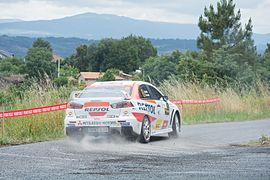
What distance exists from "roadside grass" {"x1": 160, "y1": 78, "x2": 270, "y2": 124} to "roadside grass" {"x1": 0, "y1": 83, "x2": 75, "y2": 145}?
233 inches

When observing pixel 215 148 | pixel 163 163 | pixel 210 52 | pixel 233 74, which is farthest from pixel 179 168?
pixel 210 52

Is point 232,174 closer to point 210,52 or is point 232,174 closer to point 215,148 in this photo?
point 215,148

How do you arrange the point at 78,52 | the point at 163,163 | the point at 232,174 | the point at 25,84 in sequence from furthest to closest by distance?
the point at 78,52 < the point at 25,84 < the point at 163,163 < the point at 232,174

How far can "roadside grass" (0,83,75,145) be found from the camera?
17156 mm

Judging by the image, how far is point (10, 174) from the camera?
1053 centimetres

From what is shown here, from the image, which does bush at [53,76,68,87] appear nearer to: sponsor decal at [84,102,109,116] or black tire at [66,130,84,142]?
black tire at [66,130,84,142]

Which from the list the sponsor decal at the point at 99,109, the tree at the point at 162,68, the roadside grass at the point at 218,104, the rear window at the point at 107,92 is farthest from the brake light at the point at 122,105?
the tree at the point at 162,68

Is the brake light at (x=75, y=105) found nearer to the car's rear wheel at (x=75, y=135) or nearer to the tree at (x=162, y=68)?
the car's rear wheel at (x=75, y=135)

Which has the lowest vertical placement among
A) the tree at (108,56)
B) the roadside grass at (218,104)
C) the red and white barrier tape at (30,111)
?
the tree at (108,56)

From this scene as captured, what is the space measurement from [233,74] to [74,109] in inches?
1125

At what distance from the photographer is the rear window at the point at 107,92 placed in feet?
51.6

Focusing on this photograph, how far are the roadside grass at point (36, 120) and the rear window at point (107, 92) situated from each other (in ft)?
6.60

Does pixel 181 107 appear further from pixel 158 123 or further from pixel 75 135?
pixel 75 135

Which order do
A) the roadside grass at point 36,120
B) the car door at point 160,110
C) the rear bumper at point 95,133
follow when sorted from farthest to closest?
the roadside grass at point 36,120 → the car door at point 160,110 → the rear bumper at point 95,133
